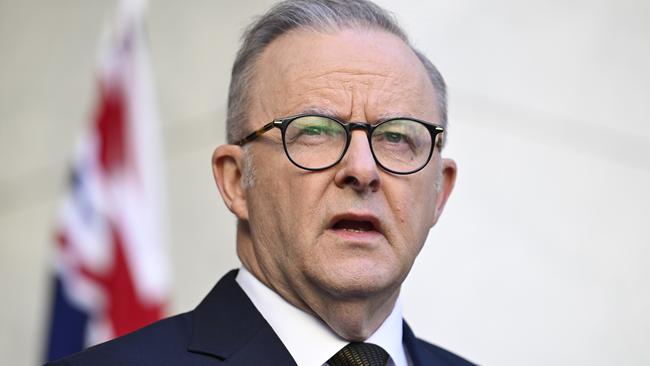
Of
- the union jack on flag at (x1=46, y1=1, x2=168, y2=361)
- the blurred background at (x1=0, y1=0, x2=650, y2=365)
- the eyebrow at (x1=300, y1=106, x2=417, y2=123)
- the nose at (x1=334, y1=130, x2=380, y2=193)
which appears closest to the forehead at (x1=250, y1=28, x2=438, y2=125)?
the eyebrow at (x1=300, y1=106, x2=417, y2=123)

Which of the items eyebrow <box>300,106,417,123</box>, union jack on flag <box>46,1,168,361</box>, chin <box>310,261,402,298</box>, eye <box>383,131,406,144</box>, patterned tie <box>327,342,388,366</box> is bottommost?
union jack on flag <box>46,1,168,361</box>

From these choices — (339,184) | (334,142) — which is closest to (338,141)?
(334,142)

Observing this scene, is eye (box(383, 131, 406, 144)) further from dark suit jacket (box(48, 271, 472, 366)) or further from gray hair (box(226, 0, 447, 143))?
dark suit jacket (box(48, 271, 472, 366))

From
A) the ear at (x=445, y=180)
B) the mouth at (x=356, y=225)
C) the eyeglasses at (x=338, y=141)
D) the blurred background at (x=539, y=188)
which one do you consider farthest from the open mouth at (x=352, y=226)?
the blurred background at (x=539, y=188)

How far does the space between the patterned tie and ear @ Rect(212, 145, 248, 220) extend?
456 mm

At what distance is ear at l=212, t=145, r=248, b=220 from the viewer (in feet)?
10.1

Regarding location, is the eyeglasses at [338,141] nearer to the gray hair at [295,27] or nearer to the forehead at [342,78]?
the forehead at [342,78]

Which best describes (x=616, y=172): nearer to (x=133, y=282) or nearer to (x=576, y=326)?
(x=576, y=326)

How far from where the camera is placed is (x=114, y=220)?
564 cm

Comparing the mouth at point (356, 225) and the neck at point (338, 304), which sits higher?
the mouth at point (356, 225)

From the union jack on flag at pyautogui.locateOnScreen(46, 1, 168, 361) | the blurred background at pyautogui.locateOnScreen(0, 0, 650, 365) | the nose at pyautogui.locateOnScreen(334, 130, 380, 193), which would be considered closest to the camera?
the nose at pyautogui.locateOnScreen(334, 130, 380, 193)

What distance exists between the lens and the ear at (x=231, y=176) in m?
3.07

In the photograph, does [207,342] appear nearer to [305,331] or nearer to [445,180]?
[305,331]

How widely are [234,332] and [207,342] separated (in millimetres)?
74
